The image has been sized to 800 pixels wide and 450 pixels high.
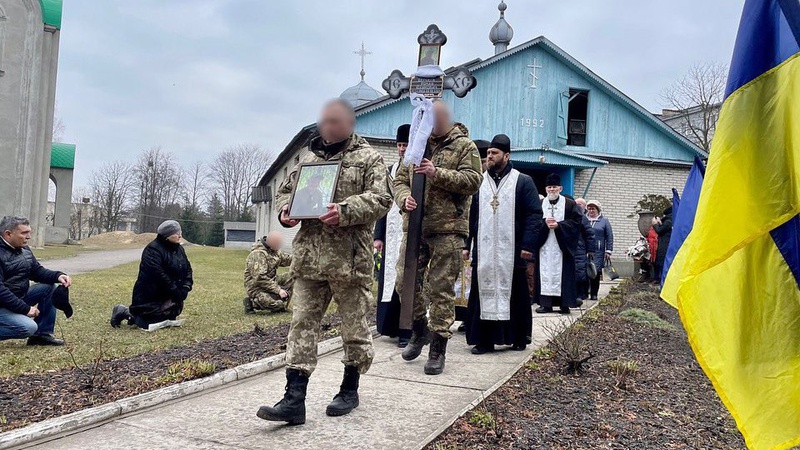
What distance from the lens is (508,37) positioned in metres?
25.9

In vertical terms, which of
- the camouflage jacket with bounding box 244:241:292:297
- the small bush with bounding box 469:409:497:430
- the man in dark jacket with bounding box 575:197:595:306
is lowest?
the small bush with bounding box 469:409:497:430

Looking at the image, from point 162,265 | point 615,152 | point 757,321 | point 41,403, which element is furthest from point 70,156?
point 757,321

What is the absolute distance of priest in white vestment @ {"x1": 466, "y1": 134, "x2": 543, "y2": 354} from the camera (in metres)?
6.06

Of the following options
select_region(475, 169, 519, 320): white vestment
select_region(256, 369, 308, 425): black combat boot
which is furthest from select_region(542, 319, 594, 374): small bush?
select_region(256, 369, 308, 425): black combat boot

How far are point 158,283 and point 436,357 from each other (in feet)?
14.7

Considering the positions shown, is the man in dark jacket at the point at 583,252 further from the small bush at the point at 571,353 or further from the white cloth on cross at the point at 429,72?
the white cloth on cross at the point at 429,72

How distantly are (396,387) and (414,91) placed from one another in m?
2.36

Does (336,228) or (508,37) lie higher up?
(508,37)

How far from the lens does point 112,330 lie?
7906 mm

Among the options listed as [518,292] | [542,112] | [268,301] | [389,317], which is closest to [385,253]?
[389,317]

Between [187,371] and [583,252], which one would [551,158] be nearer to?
[583,252]

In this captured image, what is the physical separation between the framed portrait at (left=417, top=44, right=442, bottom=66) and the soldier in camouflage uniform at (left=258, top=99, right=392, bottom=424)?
1577mm

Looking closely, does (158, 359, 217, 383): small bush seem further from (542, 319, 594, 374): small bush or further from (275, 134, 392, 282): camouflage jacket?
(542, 319, 594, 374): small bush

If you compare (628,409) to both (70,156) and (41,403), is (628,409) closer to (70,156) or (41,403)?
(41,403)
